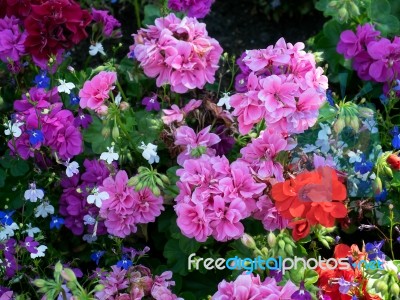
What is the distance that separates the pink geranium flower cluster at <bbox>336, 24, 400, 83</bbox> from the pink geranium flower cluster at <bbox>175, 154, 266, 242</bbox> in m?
1.04

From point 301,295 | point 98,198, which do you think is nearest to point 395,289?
point 301,295

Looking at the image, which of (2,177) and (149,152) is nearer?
(149,152)

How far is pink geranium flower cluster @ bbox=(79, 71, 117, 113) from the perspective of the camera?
8.87 feet

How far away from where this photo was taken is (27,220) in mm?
3072

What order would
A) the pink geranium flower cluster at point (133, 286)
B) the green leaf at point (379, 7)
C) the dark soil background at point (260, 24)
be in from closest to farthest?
1. the pink geranium flower cluster at point (133, 286)
2. the green leaf at point (379, 7)
3. the dark soil background at point (260, 24)

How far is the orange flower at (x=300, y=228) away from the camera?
97.4 inches

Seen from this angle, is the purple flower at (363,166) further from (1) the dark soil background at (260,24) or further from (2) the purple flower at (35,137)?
(1) the dark soil background at (260,24)

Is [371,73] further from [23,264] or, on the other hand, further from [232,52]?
[23,264]

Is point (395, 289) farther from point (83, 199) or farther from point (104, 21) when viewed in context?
point (104, 21)

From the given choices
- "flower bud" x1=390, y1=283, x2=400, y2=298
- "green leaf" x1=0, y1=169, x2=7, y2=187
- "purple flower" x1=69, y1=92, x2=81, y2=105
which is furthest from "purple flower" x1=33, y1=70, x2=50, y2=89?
"flower bud" x1=390, y1=283, x2=400, y2=298

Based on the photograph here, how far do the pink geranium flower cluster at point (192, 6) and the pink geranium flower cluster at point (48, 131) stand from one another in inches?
30.5

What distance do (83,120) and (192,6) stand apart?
2.50 ft

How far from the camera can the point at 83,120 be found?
120 inches

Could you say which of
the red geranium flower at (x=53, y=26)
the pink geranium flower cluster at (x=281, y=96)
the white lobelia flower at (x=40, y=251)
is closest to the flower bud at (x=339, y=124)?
the pink geranium flower cluster at (x=281, y=96)
